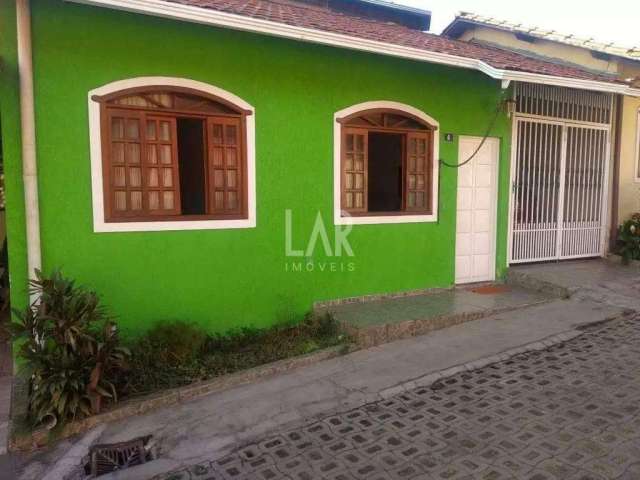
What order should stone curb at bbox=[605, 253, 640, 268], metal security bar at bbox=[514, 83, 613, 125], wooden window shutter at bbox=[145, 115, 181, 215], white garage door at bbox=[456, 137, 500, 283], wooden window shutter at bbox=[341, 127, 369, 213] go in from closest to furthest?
wooden window shutter at bbox=[145, 115, 181, 215] → wooden window shutter at bbox=[341, 127, 369, 213] → white garage door at bbox=[456, 137, 500, 283] → metal security bar at bbox=[514, 83, 613, 125] → stone curb at bbox=[605, 253, 640, 268]

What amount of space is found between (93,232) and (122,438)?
201cm

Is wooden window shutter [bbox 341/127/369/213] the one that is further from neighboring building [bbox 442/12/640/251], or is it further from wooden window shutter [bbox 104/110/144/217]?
neighboring building [bbox 442/12/640/251]

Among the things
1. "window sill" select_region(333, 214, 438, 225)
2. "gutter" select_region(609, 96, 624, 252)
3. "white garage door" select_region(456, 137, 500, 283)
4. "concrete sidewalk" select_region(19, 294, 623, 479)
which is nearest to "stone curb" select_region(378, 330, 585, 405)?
"concrete sidewalk" select_region(19, 294, 623, 479)

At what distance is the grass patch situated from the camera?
4305 millimetres

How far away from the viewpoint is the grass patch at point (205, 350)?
14.1ft

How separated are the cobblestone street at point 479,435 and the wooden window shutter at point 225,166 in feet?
8.77

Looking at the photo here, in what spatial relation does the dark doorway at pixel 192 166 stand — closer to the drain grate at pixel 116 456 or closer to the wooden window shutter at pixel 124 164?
the wooden window shutter at pixel 124 164

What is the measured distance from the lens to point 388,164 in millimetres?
6953

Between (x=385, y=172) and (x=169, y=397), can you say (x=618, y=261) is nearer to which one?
(x=385, y=172)

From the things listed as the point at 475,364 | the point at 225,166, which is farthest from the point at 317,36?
the point at 475,364

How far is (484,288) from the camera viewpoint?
23.0ft

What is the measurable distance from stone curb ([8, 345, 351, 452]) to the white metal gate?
429cm

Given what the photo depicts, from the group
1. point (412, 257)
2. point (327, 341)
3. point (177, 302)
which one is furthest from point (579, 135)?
point (177, 302)

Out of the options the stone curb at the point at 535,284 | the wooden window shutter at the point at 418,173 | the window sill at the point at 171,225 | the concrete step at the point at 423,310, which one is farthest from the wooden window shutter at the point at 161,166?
the stone curb at the point at 535,284
